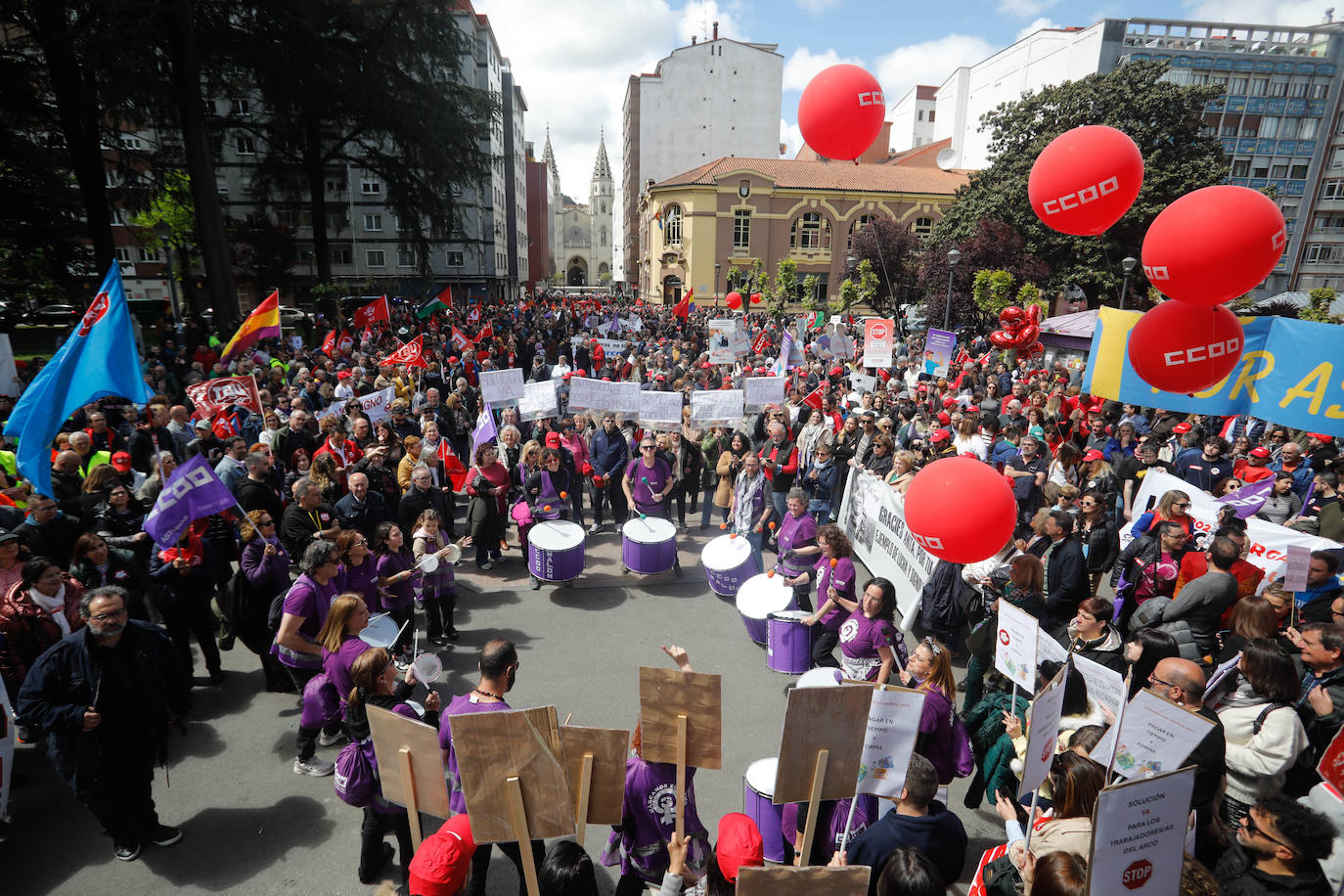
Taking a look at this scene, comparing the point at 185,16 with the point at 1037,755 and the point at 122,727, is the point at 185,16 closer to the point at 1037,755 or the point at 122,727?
the point at 122,727

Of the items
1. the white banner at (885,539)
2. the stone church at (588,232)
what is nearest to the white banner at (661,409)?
the white banner at (885,539)

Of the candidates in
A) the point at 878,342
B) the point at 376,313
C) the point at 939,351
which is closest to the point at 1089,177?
the point at 878,342

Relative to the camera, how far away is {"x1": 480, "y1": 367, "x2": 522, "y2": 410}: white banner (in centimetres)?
1127

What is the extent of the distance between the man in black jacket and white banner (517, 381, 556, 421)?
686 centimetres

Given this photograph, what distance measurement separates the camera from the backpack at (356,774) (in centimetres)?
367

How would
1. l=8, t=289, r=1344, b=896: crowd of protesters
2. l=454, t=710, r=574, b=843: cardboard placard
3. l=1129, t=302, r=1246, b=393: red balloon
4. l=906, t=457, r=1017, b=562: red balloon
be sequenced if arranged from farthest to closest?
1. l=1129, t=302, r=1246, b=393: red balloon
2. l=906, t=457, r=1017, b=562: red balloon
3. l=8, t=289, r=1344, b=896: crowd of protesters
4. l=454, t=710, r=574, b=843: cardboard placard

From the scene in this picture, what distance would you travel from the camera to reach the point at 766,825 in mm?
3928

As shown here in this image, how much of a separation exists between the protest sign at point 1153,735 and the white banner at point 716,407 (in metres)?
7.56

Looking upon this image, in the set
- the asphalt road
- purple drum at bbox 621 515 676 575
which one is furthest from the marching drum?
purple drum at bbox 621 515 676 575

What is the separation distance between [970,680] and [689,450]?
17.9 feet

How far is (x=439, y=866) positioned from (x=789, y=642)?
12.5 feet

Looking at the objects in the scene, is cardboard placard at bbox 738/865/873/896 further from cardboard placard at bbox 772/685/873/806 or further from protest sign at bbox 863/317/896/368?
protest sign at bbox 863/317/896/368

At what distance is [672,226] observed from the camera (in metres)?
58.9

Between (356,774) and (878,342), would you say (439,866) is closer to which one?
(356,774)
